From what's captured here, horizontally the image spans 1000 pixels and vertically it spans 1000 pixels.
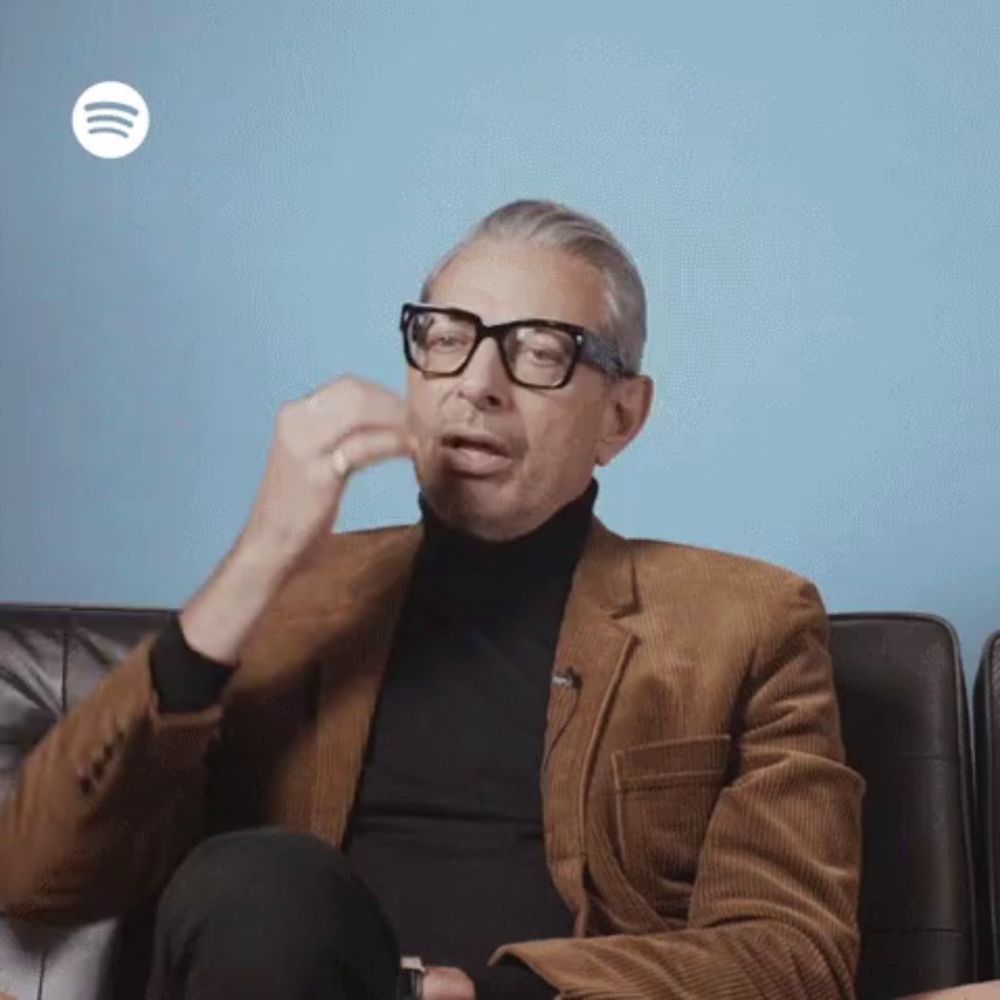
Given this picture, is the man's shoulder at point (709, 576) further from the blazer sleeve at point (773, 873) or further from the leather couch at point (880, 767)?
the leather couch at point (880, 767)

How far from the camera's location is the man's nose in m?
1.81

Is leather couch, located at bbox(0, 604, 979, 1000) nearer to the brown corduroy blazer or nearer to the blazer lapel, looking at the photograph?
the brown corduroy blazer

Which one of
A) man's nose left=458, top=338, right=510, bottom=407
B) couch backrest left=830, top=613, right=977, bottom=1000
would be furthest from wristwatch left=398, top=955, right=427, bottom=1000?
couch backrest left=830, top=613, right=977, bottom=1000

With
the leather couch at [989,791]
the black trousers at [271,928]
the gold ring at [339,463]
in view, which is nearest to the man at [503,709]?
the gold ring at [339,463]

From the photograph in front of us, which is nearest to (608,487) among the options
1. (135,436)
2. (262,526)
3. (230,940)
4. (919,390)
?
(919,390)

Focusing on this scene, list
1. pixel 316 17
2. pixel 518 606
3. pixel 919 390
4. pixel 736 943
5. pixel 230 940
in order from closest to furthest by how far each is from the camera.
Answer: pixel 230 940 → pixel 736 943 → pixel 518 606 → pixel 919 390 → pixel 316 17

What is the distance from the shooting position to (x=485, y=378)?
1.81 meters

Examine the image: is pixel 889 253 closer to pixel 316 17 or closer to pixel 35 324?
pixel 316 17

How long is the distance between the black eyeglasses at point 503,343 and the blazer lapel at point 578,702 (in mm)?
176

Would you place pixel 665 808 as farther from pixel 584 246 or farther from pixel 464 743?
pixel 584 246

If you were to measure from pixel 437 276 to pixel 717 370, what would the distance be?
1.84 feet

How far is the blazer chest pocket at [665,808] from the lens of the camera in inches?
69.7

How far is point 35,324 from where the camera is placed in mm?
2506

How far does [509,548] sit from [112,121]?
2.95 feet
